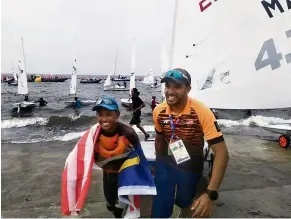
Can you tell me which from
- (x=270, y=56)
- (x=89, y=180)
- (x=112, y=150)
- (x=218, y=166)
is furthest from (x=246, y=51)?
(x=89, y=180)

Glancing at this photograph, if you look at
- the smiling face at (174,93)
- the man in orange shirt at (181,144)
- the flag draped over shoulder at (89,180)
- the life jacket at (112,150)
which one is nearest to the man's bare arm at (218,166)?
the man in orange shirt at (181,144)

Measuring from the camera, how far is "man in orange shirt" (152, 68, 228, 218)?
222cm

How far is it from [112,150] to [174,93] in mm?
751

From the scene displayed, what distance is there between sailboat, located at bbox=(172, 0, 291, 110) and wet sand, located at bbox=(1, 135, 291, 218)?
1.46 meters

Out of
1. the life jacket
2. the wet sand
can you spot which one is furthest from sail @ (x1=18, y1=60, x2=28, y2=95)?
the life jacket

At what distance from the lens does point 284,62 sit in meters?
3.46

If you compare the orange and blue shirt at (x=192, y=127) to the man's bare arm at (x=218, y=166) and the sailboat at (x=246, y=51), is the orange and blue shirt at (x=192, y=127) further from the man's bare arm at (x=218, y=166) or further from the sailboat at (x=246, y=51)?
the sailboat at (x=246, y=51)

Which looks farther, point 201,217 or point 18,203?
point 18,203

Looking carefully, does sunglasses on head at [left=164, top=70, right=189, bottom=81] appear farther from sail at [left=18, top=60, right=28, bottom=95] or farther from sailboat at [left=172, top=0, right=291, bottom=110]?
sail at [left=18, top=60, right=28, bottom=95]

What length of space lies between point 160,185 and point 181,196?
0.20 m

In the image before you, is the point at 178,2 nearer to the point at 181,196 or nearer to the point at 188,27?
the point at 188,27

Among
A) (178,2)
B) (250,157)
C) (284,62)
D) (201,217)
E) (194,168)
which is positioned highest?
(178,2)

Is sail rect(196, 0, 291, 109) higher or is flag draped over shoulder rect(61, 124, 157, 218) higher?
sail rect(196, 0, 291, 109)

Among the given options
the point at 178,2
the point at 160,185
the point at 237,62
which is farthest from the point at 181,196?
the point at 178,2
